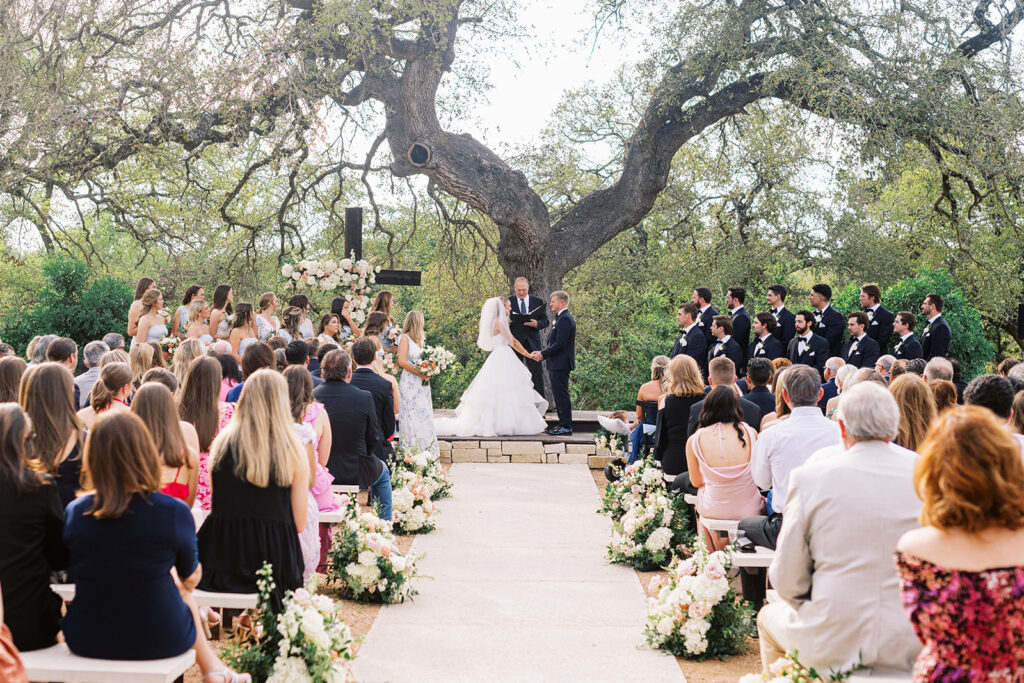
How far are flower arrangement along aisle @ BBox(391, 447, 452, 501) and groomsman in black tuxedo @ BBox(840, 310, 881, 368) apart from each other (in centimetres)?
485

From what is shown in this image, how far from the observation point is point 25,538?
389 centimetres

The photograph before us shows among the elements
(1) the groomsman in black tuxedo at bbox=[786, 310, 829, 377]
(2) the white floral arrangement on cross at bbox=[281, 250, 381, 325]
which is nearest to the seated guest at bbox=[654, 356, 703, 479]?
(1) the groomsman in black tuxedo at bbox=[786, 310, 829, 377]

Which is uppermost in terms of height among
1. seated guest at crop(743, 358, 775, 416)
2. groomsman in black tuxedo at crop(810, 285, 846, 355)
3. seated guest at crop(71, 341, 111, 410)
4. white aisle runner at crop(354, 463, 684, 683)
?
groomsman in black tuxedo at crop(810, 285, 846, 355)

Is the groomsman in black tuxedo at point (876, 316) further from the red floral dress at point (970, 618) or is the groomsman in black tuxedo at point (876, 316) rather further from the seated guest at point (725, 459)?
the red floral dress at point (970, 618)

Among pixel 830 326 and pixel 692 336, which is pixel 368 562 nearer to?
pixel 692 336

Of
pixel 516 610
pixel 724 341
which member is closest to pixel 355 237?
pixel 724 341

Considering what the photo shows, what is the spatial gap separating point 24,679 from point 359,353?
4.89 metres

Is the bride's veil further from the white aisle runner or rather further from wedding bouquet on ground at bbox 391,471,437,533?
wedding bouquet on ground at bbox 391,471,437,533

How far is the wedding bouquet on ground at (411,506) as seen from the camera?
8.41m

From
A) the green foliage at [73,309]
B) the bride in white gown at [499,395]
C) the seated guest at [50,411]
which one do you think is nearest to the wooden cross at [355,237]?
the bride in white gown at [499,395]

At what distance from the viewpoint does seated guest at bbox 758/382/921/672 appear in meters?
3.63

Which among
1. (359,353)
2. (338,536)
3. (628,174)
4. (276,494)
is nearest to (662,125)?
(628,174)

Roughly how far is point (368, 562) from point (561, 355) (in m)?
7.11

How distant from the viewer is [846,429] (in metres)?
3.82
